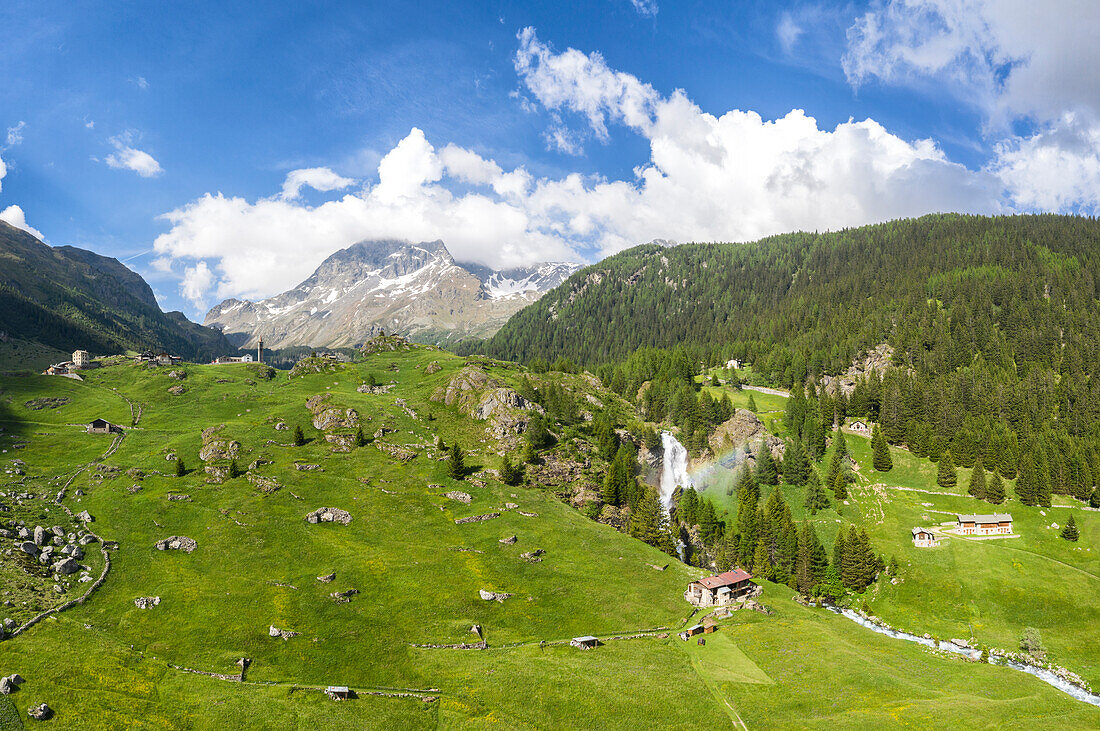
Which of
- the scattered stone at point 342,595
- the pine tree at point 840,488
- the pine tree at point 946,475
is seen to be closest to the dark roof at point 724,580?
the scattered stone at point 342,595

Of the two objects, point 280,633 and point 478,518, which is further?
point 478,518

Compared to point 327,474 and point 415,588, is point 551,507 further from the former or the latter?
point 327,474

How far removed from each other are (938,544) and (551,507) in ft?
300

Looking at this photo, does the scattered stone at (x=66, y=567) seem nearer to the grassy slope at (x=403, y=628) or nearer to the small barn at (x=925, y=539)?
the grassy slope at (x=403, y=628)

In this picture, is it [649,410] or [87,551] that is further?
[649,410]

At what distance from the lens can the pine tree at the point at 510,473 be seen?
131m

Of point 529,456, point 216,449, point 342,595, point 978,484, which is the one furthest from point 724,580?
point 216,449

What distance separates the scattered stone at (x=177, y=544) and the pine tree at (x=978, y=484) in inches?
7010

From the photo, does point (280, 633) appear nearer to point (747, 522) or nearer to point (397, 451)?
point (397, 451)

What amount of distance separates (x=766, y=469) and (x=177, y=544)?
14571cm

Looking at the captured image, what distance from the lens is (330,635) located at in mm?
73250

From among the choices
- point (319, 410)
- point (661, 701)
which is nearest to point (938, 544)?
point (661, 701)

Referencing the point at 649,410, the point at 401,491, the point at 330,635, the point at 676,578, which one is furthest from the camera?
the point at 649,410

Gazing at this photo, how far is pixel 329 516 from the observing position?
104m
